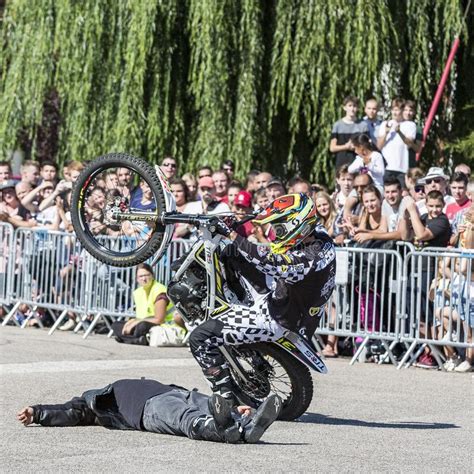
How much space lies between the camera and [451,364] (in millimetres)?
12805

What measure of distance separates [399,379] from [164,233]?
379 cm

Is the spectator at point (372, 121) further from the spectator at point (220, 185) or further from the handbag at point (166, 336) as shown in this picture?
the handbag at point (166, 336)

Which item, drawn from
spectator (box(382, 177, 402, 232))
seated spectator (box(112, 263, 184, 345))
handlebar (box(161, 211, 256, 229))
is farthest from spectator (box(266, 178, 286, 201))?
handlebar (box(161, 211, 256, 229))

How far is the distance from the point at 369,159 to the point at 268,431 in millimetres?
7625

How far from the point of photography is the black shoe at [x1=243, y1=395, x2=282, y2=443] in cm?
755

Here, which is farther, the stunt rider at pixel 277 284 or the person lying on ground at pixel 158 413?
the stunt rider at pixel 277 284

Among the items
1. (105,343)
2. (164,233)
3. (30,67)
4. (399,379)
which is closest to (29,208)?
(105,343)

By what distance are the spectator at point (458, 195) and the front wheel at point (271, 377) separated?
5356 millimetres

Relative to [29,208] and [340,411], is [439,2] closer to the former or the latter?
[29,208]

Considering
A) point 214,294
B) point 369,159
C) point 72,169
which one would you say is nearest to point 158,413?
point 214,294

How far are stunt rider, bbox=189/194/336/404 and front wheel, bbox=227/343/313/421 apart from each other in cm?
20

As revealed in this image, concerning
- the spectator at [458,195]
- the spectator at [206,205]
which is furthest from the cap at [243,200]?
the spectator at [458,195]

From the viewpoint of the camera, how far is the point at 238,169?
19406 millimetres

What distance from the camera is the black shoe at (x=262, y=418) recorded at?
24.8 ft
